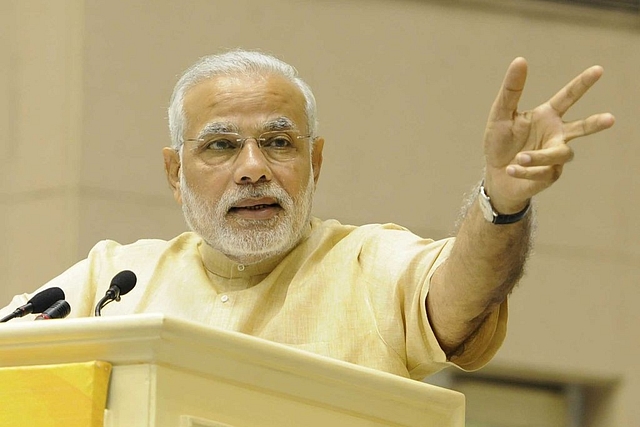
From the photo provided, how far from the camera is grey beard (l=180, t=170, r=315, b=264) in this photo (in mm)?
3252

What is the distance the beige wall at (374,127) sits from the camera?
584 centimetres

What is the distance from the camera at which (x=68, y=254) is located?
5.68m

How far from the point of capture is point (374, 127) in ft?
20.1

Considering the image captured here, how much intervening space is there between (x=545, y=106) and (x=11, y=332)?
104 cm

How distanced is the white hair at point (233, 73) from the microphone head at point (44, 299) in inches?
31.0

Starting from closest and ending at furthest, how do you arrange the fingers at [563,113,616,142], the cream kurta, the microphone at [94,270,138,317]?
the fingers at [563,113,616,142] < the microphone at [94,270,138,317] < the cream kurta

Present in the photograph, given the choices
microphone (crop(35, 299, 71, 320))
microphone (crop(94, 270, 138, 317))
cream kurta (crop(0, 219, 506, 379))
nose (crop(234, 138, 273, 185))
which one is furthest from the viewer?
nose (crop(234, 138, 273, 185))

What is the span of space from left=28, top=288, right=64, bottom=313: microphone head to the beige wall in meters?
2.95

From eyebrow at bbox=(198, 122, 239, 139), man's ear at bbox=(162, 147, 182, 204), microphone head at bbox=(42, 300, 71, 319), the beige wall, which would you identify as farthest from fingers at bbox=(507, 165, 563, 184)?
the beige wall

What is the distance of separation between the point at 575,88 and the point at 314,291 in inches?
38.5

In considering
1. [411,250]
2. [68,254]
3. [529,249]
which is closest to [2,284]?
[68,254]

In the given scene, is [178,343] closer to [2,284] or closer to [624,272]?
[2,284]

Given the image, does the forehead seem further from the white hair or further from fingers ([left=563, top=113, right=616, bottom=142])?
fingers ([left=563, top=113, right=616, bottom=142])

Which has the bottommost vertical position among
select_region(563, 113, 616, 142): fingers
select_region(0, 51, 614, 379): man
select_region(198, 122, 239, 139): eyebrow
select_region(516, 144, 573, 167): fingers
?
select_region(0, 51, 614, 379): man
